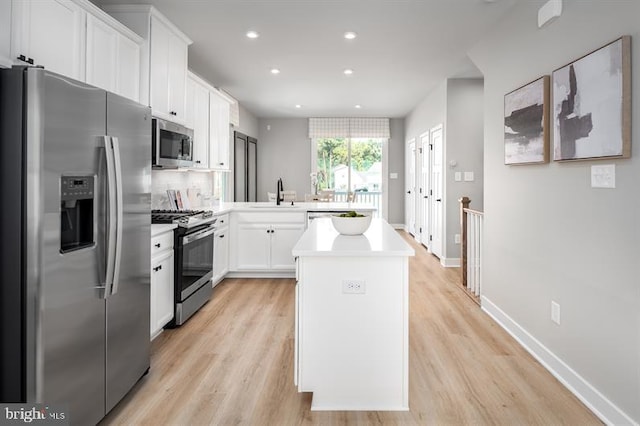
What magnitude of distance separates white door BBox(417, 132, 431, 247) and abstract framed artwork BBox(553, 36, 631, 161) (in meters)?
4.52

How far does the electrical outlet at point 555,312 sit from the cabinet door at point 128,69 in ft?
10.8

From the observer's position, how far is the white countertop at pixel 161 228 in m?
2.99

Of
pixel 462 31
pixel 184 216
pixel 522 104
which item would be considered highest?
pixel 462 31

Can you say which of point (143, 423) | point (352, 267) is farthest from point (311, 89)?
point (143, 423)

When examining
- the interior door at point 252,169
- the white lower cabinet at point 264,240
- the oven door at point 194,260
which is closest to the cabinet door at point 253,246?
the white lower cabinet at point 264,240

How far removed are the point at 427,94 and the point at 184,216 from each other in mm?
4947

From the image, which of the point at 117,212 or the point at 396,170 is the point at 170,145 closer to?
the point at 117,212

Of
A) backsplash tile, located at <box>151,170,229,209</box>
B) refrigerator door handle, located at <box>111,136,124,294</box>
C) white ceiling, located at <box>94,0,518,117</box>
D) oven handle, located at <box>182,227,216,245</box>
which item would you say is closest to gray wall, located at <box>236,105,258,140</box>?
white ceiling, located at <box>94,0,518,117</box>

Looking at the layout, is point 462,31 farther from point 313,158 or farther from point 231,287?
point 313,158

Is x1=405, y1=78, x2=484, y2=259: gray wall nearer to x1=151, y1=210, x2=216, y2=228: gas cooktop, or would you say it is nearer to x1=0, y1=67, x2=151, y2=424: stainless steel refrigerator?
x1=151, y1=210, x2=216, y2=228: gas cooktop

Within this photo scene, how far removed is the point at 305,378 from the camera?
223 cm

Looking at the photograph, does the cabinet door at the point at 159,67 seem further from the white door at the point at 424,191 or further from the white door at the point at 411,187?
the white door at the point at 411,187

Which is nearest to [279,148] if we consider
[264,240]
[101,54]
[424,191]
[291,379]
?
[424,191]

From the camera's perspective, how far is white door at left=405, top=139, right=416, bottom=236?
8641 mm
